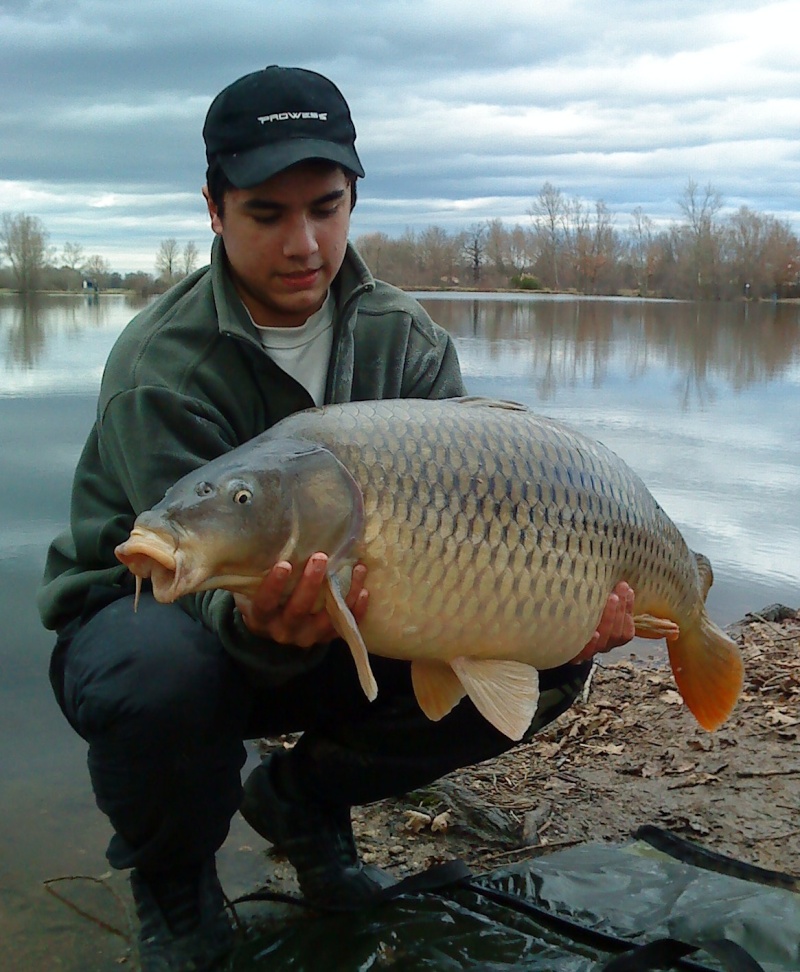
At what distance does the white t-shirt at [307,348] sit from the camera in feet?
6.61

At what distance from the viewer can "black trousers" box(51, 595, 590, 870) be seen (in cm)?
167

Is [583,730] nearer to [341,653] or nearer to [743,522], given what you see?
[341,653]

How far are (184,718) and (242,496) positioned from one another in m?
0.44

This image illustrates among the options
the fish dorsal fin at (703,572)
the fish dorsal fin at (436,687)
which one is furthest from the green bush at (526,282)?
the fish dorsal fin at (436,687)

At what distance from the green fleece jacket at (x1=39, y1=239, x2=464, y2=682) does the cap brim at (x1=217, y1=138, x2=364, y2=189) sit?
→ 0.57 feet

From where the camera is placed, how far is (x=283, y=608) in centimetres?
155

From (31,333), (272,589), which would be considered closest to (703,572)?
(272,589)

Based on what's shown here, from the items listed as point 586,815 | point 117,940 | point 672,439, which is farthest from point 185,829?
point 672,439

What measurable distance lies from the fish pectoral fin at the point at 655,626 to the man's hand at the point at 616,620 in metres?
0.10

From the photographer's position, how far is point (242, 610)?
1616mm

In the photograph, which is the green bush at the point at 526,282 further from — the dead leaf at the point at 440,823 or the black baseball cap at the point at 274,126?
the black baseball cap at the point at 274,126

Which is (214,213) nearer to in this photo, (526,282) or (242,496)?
(242,496)

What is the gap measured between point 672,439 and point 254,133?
551 cm

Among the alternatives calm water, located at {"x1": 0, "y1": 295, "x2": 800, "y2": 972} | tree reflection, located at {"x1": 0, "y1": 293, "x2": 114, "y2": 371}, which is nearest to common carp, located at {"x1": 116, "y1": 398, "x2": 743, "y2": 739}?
calm water, located at {"x1": 0, "y1": 295, "x2": 800, "y2": 972}
